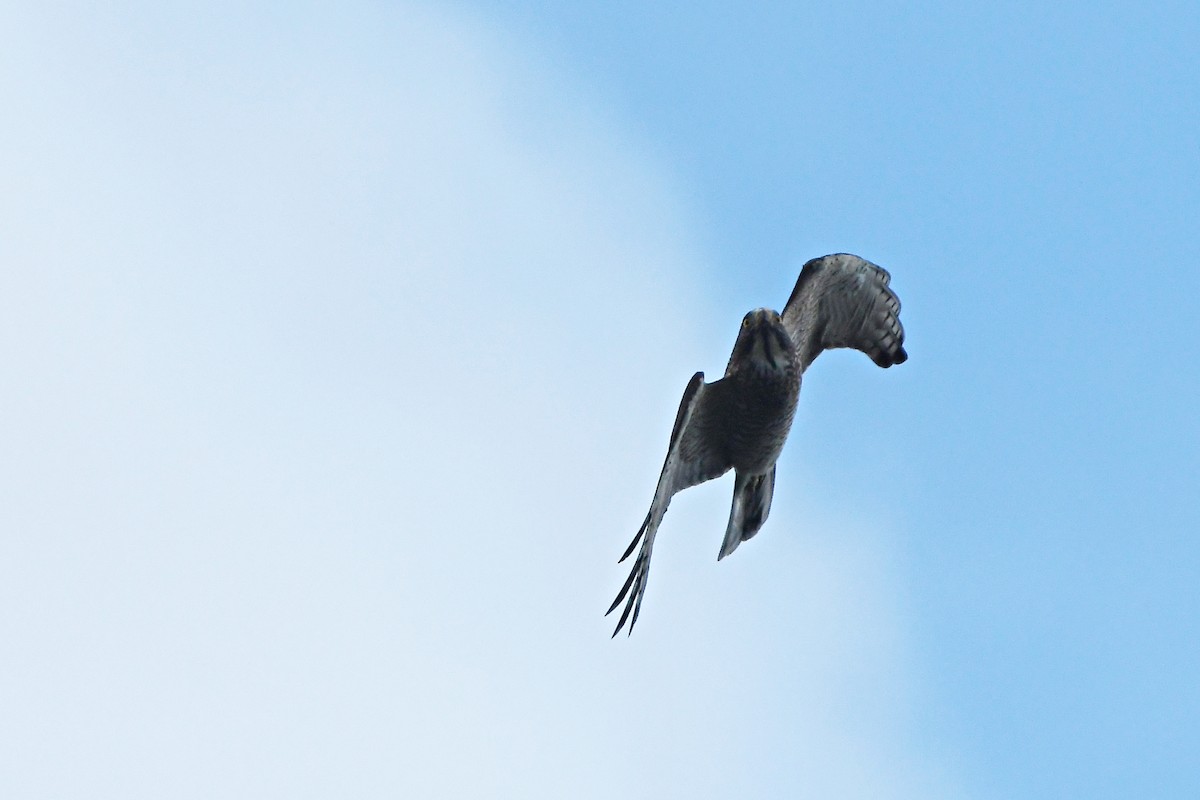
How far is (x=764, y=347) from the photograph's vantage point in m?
9.98

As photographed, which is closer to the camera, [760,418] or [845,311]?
[760,418]

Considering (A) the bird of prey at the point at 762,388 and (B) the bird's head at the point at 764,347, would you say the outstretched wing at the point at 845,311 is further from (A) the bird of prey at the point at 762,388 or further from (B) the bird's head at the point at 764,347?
(B) the bird's head at the point at 764,347

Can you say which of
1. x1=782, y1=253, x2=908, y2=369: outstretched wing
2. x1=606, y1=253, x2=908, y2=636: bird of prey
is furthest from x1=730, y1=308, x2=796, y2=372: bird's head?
x1=782, y1=253, x2=908, y2=369: outstretched wing

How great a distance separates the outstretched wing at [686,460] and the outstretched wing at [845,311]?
38.1 inches

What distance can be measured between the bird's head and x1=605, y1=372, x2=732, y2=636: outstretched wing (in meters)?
0.25

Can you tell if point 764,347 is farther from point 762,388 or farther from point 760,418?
point 760,418

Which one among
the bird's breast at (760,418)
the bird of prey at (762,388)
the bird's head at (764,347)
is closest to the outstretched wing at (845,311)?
the bird of prey at (762,388)

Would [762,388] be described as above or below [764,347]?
below

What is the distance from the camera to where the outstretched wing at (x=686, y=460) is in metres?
9.23

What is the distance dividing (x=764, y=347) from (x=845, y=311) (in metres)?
1.55

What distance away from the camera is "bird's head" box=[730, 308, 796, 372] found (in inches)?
392

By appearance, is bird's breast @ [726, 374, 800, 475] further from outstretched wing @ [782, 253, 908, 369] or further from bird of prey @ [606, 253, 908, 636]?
outstretched wing @ [782, 253, 908, 369]

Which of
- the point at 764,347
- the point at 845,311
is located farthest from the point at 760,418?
the point at 845,311

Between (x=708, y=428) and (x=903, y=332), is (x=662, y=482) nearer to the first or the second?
(x=708, y=428)
